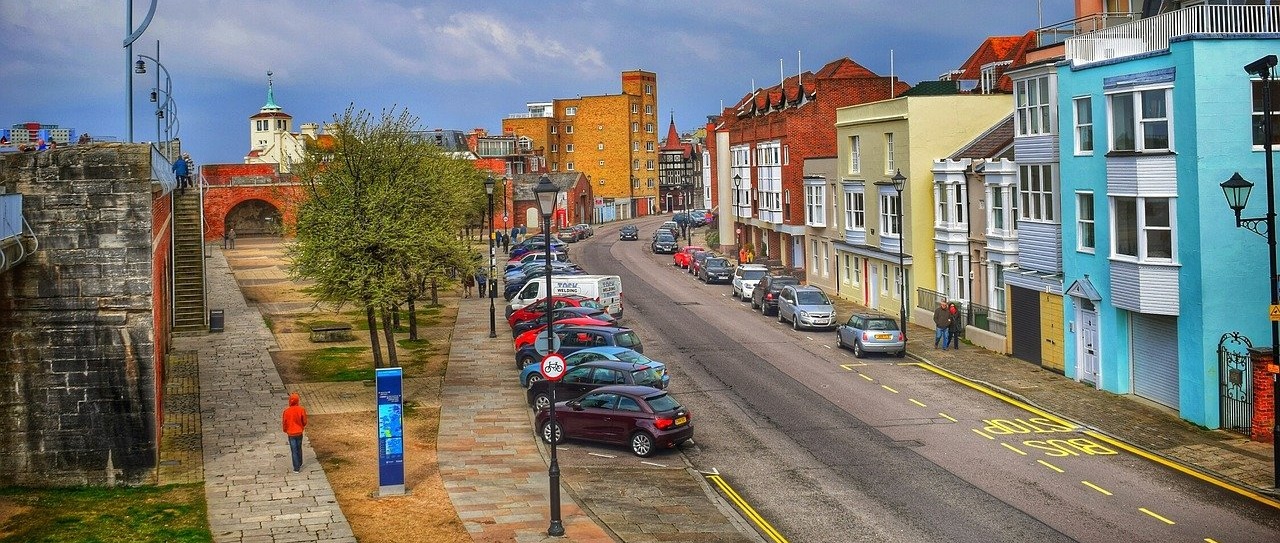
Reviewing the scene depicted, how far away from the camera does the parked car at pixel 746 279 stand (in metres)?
54.8

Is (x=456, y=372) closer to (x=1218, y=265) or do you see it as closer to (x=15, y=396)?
(x=15, y=396)

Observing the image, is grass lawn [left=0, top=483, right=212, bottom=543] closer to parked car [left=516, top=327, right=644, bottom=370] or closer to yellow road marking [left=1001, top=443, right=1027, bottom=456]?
parked car [left=516, top=327, right=644, bottom=370]

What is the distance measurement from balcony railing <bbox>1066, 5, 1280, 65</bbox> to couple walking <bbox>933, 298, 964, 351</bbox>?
11008 mm

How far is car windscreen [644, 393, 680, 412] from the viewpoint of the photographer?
86.6 ft

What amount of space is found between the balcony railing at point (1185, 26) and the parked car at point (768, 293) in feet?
66.2

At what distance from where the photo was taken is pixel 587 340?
36.2 metres

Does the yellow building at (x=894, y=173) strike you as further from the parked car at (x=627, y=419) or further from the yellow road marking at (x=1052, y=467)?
the parked car at (x=627, y=419)

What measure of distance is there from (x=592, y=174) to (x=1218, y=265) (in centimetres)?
12125

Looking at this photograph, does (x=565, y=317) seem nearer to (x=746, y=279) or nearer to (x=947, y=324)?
(x=947, y=324)

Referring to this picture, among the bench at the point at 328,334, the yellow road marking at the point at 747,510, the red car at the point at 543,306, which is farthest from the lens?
the red car at the point at 543,306

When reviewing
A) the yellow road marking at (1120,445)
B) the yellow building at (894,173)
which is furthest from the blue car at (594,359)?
the yellow building at (894,173)

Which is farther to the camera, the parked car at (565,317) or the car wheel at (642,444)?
the parked car at (565,317)

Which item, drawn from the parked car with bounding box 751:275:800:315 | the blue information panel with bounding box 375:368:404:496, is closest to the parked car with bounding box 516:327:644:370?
the blue information panel with bounding box 375:368:404:496

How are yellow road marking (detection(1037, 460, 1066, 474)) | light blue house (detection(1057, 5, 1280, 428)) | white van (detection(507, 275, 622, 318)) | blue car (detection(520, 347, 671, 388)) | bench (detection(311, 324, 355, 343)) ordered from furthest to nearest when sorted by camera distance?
white van (detection(507, 275, 622, 318)) → bench (detection(311, 324, 355, 343)) → blue car (detection(520, 347, 671, 388)) → light blue house (detection(1057, 5, 1280, 428)) → yellow road marking (detection(1037, 460, 1066, 474))
